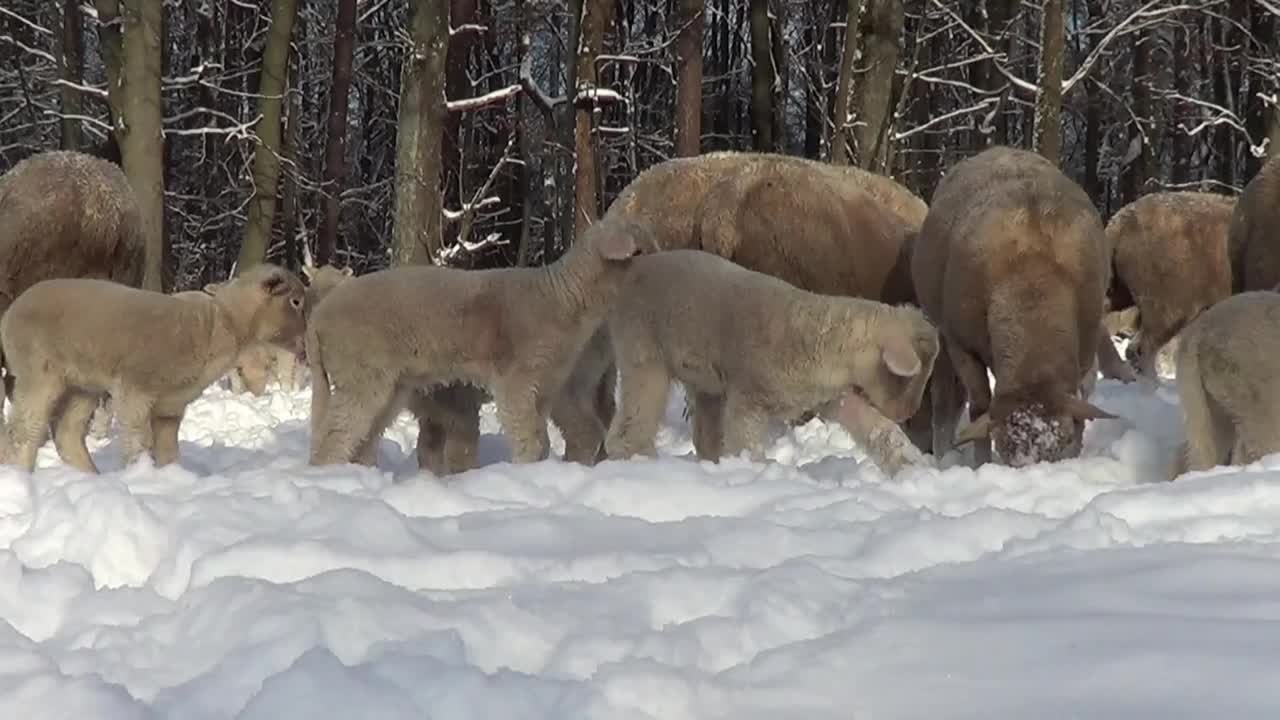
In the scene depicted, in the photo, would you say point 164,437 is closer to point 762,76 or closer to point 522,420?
point 522,420

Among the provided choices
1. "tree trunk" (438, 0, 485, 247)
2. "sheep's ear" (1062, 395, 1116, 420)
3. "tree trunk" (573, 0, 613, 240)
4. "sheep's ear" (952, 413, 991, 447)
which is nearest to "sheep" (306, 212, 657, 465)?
"sheep's ear" (952, 413, 991, 447)

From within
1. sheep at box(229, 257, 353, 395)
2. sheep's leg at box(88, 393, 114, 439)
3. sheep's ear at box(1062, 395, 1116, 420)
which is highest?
sheep's ear at box(1062, 395, 1116, 420)

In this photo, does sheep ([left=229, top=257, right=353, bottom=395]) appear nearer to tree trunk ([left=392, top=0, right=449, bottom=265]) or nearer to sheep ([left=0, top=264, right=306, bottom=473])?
tree trunk ([left=392, top=0, right=449, bottom=265])

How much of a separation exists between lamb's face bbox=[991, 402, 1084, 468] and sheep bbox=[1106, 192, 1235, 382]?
7.98 meters

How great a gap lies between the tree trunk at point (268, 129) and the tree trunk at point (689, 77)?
20.3 feet

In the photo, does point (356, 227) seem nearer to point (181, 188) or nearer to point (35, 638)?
point (181, 188)

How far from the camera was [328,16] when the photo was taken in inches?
1326

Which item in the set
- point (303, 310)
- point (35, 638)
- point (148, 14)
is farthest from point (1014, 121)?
point (35, 638)

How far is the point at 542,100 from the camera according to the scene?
1938 centimetres

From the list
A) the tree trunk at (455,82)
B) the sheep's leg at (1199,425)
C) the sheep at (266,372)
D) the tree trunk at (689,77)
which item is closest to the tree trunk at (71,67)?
the tree trunk at (455,82)

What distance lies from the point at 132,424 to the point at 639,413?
308 cm

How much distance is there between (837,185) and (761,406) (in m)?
3.49

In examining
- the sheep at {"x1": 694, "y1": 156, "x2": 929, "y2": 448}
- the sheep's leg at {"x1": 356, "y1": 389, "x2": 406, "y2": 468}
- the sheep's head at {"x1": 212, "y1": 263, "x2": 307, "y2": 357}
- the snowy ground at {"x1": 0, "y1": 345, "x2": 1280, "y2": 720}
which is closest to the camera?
the snowy ground at {"x1": 0, "y1": 345, "x2": 1280, "y2": 720}

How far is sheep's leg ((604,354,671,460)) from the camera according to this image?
7477 mm
